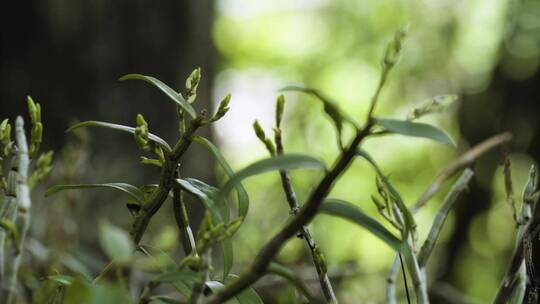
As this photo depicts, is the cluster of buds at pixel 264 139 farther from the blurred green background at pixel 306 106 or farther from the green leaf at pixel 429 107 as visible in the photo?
the blurred green background at pixel 306 106

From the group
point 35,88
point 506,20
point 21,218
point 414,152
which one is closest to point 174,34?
point 35,88

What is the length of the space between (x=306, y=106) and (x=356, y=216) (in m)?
1.78

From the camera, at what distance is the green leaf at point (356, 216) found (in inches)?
10.6

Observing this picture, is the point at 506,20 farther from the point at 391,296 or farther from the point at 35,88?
the point at 391,296

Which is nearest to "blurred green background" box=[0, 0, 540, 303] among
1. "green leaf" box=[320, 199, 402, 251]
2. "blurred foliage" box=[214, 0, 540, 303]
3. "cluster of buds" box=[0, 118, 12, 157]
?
"blurred foliage" box=[214, 0, 540, 303]

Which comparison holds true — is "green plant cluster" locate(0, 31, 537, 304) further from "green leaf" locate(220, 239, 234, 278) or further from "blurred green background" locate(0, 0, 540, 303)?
"blurred green background" locate(0, 0, 540, 303)

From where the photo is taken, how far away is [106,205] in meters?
1.32

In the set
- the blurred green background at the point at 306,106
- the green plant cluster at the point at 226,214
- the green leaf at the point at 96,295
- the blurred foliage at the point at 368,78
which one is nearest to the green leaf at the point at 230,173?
the green plant cluster at the point at 226,214

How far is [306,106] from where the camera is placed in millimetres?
2055

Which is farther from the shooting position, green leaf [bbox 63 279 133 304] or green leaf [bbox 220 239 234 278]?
green leaf [bbox 220 239 234 278]

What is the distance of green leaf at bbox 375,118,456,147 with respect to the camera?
26 centimetres

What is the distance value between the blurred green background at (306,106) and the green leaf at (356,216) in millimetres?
324

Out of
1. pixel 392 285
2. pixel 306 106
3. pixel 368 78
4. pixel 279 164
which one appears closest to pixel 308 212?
pixel 279 164

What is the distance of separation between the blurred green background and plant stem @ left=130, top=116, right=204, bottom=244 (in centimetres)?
23
